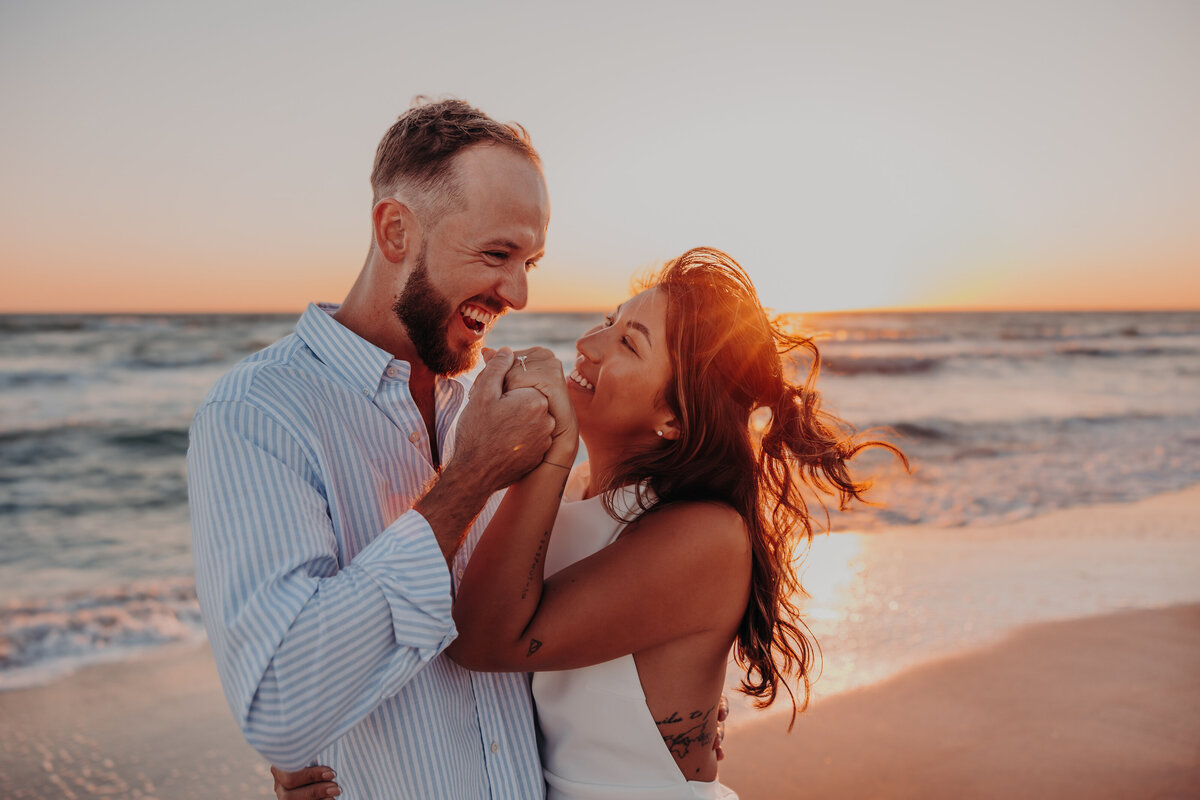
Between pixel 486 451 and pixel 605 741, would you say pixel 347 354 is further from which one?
pixel 605 741

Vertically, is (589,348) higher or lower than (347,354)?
lower

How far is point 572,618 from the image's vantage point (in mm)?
2146

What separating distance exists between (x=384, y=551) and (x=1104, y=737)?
4.63m

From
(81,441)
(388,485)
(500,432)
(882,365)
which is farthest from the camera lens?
(882,365)

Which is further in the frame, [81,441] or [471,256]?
[81,441]

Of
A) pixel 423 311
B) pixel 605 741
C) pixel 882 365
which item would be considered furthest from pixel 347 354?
pixel 882 365

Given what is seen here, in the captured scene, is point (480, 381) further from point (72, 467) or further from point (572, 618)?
point (72, 467)

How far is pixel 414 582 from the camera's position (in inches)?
63.9

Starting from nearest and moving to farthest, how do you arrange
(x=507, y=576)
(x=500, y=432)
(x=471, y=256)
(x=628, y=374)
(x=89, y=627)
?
(x=500, y=432), (x=507, y=576), (x=471, y=256), (x=628, y=374), (x=89, y=627)

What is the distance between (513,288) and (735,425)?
88 cm

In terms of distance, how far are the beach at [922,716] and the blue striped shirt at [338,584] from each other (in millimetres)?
2551

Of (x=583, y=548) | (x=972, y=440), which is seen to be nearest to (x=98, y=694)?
(x=583, y=548)

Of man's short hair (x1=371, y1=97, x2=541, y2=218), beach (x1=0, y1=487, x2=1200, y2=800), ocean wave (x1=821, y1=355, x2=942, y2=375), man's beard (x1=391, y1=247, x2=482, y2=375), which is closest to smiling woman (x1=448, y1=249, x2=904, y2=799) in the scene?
man's beard (x1=391, y1=247, x2=482, y2=375)

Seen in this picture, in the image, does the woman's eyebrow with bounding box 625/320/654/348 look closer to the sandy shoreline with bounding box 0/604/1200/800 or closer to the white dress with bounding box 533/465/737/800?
the white dress with bounding box 533/465/737/800
